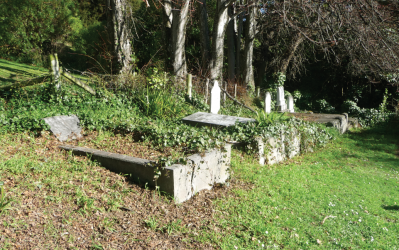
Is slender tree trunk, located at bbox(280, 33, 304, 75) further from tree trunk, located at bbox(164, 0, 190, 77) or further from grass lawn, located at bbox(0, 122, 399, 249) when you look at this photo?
grass lawn, located at bbox(0, 122, 399, 249)

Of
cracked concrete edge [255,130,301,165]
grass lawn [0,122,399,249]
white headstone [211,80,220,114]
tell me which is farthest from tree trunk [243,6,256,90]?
grass lawn [0,122,399,249]

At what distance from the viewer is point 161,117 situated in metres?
7.45

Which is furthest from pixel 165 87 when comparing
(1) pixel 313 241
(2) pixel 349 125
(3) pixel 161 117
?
(2) pixel 349 125

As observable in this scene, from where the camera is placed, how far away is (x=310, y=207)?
4.57 meters

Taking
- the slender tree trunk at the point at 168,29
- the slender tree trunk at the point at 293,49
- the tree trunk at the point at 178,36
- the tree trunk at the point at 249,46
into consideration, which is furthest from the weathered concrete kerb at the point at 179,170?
the slender tree trunk at the point at 293,49

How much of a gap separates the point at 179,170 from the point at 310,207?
200cm

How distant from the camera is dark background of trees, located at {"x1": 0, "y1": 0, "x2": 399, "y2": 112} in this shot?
16.0 m

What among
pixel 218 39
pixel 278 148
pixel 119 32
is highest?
pixel 218 39

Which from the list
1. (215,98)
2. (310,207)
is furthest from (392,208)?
(215,98)

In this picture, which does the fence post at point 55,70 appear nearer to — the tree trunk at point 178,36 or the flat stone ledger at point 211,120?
the flat stone ledger at point 211,120

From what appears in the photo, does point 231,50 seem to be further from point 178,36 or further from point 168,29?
point 178,36

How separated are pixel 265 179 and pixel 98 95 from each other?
454 centimetres

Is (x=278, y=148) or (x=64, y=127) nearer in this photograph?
(x=64, y=127)

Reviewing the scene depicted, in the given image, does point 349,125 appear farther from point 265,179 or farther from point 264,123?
point 265,179
